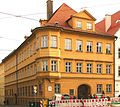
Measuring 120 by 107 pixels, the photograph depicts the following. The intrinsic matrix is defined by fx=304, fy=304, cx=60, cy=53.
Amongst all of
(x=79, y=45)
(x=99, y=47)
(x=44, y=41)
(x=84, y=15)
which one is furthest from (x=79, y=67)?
(x=84, y=15)

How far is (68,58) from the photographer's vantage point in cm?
4416

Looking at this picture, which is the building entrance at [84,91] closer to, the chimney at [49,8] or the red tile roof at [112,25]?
the red tile roof at [112,25]

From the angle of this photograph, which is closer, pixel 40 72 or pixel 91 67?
pixel 40 72

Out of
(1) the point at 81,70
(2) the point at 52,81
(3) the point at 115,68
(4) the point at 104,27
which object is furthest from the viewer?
(4) the point at 104,27

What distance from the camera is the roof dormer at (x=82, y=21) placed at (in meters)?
45.6

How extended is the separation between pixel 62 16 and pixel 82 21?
11.7 ft

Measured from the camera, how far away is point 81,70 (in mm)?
45531

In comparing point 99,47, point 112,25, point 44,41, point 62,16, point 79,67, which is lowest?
point 79,67

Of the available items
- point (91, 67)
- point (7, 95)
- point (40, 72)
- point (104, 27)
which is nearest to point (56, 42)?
point (40, 72)

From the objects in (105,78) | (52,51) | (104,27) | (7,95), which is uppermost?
(104,27)

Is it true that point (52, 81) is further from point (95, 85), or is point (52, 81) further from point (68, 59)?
point (95, 85)

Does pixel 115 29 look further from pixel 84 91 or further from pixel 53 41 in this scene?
pixel 53 41

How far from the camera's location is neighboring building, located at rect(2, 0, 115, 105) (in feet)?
137

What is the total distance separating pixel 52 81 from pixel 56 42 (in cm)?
547
